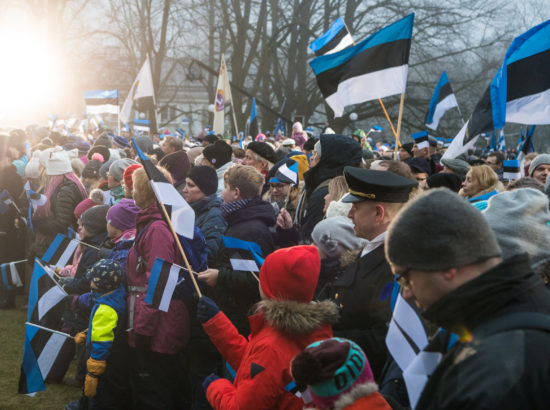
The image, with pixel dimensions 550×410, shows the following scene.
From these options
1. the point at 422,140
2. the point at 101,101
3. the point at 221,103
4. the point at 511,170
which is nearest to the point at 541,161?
the point at 511,170

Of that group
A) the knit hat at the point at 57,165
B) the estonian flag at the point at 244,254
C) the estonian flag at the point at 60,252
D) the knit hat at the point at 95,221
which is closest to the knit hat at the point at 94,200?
the knit hat at the point at 95,221

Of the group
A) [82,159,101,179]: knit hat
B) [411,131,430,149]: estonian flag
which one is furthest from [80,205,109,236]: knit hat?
[411,131,430,149]: estonian flag

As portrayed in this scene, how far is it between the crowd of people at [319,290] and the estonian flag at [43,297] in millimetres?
108

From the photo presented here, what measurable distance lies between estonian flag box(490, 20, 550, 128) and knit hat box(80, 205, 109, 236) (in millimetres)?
3603

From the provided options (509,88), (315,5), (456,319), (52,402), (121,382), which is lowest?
(52,402)

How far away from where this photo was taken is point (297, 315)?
8.43 ft

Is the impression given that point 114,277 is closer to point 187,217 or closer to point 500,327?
point 187,217

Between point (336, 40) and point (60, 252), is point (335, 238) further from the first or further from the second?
point (336, 40)

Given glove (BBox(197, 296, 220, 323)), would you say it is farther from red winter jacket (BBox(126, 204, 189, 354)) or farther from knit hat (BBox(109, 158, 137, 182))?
knit hat (BBox(109, 158, 137, 182))

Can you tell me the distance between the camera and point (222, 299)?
13.8 ft

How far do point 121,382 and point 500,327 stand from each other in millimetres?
3530

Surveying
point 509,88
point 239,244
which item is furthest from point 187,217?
point 509,88

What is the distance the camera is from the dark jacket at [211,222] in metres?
4.64

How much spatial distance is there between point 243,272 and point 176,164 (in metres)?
2.72
